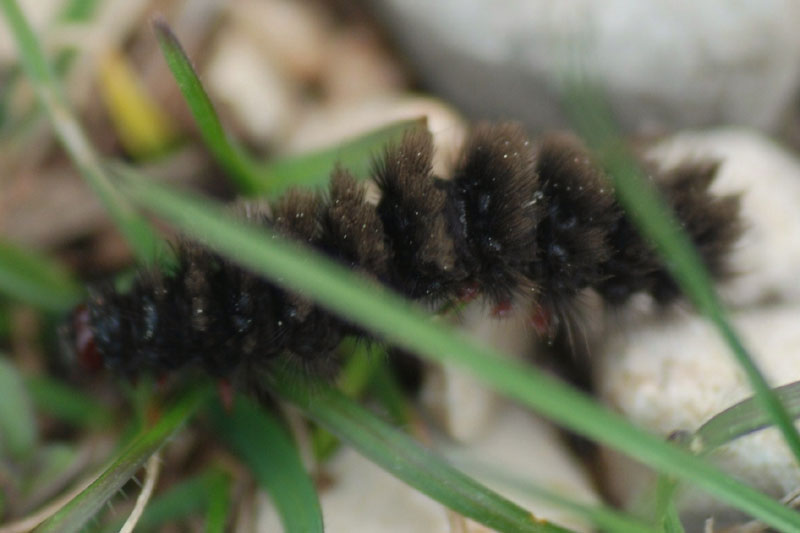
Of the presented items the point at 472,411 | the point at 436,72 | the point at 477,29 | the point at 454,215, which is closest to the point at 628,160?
the point at 454,215

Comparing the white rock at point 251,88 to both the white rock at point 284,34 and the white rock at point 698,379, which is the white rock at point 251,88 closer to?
the white rock at point 284,34

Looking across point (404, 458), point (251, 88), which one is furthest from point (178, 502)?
point (251, 88)

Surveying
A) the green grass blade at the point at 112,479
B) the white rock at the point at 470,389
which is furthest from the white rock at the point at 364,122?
the green grass blade at the point at 112,479

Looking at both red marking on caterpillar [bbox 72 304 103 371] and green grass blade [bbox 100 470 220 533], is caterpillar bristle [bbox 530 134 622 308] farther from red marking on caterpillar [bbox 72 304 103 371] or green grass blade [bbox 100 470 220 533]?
red marking on caterpillar [bbox 72 304 103 371]

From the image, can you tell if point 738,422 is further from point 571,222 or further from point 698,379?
point 571,222

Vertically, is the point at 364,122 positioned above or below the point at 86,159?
above

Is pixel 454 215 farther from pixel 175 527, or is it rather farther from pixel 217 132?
pixel 175 527
